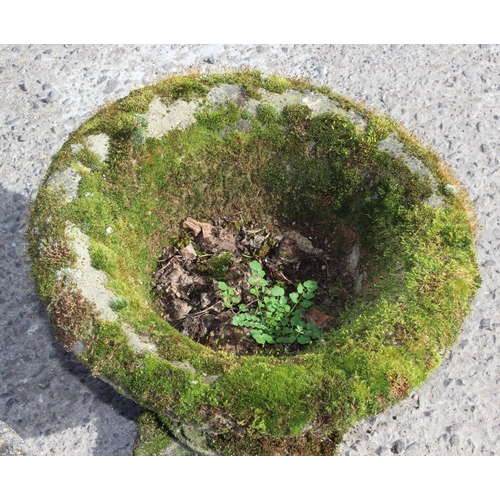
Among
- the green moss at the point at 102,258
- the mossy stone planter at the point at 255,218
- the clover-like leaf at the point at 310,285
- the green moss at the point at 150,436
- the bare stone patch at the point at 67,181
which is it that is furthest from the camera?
the clover-like leaf at the point at 310,285

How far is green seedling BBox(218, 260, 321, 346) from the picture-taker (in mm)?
5734

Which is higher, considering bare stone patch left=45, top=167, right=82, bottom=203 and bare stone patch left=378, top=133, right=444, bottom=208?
bare stone patch left=378, top=133, right=444, bottom=208

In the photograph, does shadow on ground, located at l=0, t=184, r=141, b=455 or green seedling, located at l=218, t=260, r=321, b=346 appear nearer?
green seedling, located at l=218, t=260, r=321, b=346

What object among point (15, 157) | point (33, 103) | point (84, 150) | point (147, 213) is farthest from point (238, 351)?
point (33, 103)

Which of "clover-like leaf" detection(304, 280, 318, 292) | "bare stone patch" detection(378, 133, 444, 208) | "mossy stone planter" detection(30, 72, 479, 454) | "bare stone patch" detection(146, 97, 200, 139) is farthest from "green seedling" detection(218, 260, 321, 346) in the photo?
"bare stone patch" detection(146, 97, 200, 139)

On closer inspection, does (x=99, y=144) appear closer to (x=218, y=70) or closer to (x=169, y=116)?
(x=169, y=116)

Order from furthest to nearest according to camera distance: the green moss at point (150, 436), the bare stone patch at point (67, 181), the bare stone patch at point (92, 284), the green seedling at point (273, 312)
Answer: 1. the green moss at point (150, 436)
2. the green seedling at point (273, 312)
3. the bare stone patch at point (67, 181)
4. the bare stone patch at point (92, 284)

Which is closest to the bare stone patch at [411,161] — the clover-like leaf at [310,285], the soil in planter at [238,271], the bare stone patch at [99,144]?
the soil in planter at [238,271]

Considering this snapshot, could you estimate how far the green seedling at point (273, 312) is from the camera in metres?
5.73

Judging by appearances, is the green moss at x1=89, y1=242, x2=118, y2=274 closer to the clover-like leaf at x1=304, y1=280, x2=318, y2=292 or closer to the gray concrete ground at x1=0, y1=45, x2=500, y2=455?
the gray concrete ground at x1=0, y1=45, x2=500, y2=455

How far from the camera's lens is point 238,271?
634cm

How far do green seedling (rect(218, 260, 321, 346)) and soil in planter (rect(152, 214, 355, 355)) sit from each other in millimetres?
98

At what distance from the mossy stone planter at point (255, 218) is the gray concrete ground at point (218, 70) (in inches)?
48.6

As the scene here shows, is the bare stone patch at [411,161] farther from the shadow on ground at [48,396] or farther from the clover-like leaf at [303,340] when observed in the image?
the shadow on ground at [48,396]
